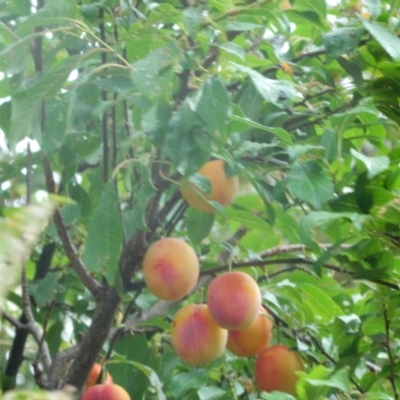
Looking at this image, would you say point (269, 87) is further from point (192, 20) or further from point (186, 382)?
point (186, 382)

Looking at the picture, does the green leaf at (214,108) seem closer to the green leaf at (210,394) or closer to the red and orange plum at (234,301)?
the red and orange plum at (234,301)

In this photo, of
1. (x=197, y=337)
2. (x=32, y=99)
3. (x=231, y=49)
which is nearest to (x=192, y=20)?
(x=231, y=49)

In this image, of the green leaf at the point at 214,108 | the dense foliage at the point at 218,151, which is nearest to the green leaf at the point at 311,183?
the dense foliage at the point at 218,151

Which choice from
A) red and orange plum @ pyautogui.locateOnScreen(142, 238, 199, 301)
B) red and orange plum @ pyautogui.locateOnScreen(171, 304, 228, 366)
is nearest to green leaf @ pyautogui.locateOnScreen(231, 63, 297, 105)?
red and orange plum @ pyautogui.locateOnScreen(142, 238, 199, 301)

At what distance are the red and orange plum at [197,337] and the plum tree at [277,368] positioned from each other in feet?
0.18

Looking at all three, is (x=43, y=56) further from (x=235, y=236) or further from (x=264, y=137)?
(x=235, y=236)

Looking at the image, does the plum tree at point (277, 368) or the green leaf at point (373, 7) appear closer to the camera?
the green leaf at point (373, 7)

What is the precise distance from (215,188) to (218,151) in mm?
136

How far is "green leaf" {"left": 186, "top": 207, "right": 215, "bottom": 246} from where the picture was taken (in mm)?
979

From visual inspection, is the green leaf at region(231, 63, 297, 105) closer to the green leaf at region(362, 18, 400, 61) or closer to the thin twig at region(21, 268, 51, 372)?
the green leaf at region(362, 18, 400, 61)

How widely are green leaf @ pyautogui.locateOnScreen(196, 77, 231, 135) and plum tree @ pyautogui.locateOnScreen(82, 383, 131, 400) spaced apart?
0.37 m

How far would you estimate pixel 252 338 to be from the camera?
1.04 meters

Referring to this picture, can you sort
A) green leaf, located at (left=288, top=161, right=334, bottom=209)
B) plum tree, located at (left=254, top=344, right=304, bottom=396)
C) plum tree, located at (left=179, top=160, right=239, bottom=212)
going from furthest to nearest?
1. plum tree, located at (left=254, top=344, right=304, bottom=396)
2. plum tree, located at (left=179, top=160, right=239, bottom=212)
3. green leaf, located at (left=288, top=161, right=334, bottom=209)

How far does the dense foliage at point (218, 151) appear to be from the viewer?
782 millimetres
